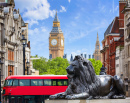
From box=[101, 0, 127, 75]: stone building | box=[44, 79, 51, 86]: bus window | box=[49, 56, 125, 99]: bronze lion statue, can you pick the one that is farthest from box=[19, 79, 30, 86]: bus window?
box=[101, 0, 127, 75]: stone building

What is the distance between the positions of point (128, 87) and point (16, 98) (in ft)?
118

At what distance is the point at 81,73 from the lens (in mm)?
11438

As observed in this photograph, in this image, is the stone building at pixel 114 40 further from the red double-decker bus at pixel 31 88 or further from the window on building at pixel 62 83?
the red double-decker bus at pixel 31 88

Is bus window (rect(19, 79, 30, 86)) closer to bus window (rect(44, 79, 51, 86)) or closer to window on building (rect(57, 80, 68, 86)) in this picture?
bus window (rect(44, 79, 51, 86))

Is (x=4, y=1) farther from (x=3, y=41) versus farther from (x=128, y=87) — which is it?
(x=128, y=87)

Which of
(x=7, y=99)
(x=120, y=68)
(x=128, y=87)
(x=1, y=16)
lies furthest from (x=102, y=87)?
(x=120, y=68)

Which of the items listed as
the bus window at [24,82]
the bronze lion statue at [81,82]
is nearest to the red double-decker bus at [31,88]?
the bus window at [24,82]

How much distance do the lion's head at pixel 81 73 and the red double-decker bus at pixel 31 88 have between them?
29.0 m

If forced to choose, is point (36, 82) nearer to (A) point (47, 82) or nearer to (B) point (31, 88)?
(B) point (31, 88)

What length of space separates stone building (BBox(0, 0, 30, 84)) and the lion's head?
47.1 meters

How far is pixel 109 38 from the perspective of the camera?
382 feet

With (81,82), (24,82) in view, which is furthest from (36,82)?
(81,82)

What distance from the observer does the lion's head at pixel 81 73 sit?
11398mm

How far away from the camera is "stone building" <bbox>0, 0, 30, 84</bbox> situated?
6009 cm
